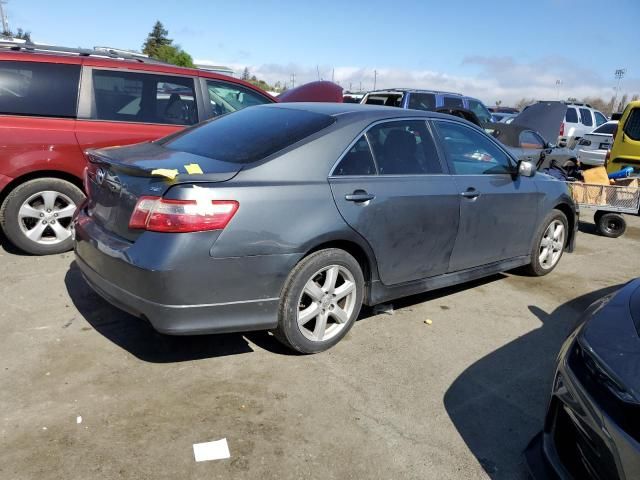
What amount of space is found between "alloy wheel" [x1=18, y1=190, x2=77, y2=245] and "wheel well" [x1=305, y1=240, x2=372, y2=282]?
289 cm

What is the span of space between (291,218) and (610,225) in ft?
20.8

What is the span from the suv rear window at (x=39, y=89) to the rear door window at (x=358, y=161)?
299 cm

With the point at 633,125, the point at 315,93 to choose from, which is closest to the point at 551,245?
the point at 633,125

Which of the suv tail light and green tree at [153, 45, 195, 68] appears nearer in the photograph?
the suv tail light

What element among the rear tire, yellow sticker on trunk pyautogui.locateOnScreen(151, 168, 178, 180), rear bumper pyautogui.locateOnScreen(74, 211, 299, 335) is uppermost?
yellow sticker on trunk pyautogui.locateOnScreen(151, 168, 178, 180)

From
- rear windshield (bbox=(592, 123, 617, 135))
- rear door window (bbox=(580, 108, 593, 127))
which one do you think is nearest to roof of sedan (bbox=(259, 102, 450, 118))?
rear windshield (bbox=(592, 123, 617, 135))

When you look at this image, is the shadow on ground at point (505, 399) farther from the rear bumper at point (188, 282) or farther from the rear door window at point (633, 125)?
the rear door window at point (633, 125)

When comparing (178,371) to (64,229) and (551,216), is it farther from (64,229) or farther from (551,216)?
(551,216)

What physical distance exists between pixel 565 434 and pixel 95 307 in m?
3.31

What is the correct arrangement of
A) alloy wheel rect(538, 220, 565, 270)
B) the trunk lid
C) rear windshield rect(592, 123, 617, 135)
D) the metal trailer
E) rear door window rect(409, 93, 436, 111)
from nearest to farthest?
the trunk lid < alloy wheel rect(538, 220, 565, 270) < the metal trailer < rear door window rect(409, 93, 436, 111) < rear windshield rect(592, 123, 617, 135)

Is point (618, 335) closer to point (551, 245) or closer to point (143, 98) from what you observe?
point (551, 245)

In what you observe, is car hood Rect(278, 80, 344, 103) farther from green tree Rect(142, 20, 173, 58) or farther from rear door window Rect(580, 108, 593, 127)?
green tree Rect(142, 20, 173, 58)

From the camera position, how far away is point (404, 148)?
4.02m

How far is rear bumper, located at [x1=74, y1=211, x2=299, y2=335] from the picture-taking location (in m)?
2.90
